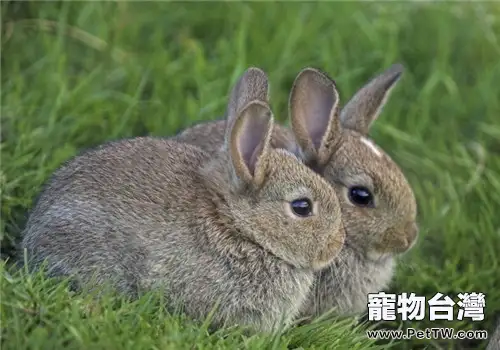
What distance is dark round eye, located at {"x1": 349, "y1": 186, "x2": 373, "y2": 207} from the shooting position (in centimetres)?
521

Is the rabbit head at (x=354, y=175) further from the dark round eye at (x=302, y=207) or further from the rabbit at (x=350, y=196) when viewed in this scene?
the dark round eye at (x=302, y=207)

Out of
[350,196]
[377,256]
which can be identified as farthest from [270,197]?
[377,256]

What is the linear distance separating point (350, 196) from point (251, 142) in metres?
0.72

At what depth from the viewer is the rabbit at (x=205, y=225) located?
461 cm

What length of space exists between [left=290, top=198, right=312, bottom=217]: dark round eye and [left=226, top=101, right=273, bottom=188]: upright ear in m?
0.19

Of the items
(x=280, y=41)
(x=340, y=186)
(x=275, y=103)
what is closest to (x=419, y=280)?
(x=340, y=186)

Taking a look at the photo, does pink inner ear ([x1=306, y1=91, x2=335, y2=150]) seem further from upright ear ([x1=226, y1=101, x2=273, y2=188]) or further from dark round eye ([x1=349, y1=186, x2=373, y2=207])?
upright ear ([x1=226, y1=101, x2=273, y2=188])

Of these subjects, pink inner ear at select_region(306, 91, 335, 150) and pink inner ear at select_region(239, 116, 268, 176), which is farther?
pink inner ear at select_region(306, 91, 335, 150)

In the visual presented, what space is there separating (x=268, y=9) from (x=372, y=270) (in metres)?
2.56

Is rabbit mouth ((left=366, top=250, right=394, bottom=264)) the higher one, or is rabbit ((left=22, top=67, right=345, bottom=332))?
rabbit ((left=22, top=67, right=345, bottom=332))

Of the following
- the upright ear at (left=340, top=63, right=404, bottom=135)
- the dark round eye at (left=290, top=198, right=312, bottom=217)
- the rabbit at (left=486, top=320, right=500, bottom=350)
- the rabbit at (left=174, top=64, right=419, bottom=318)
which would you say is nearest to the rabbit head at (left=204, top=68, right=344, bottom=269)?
the dark round eye at (left=290, top=198, right=312, bottom=217)

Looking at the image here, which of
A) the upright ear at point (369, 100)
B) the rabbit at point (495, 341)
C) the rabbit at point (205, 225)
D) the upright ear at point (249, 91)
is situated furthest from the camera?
the upright ear at point (369, 100)

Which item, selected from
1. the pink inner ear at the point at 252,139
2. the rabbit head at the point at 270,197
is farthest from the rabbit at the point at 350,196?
the pink inner ear at the point at 252,139

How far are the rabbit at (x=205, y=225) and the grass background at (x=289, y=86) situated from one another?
272 millimetres
